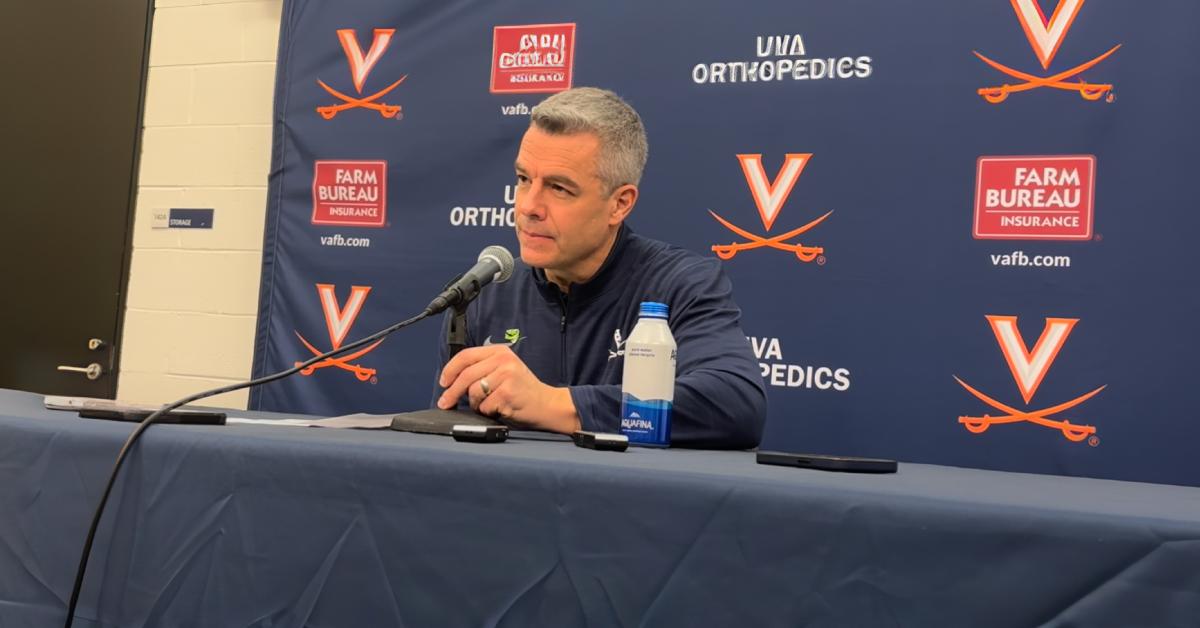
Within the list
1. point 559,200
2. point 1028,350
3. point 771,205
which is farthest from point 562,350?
point 1028,350

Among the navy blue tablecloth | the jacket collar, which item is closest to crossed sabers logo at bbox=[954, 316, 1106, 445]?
the jacket collar

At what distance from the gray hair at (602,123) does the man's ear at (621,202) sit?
1 centimetres

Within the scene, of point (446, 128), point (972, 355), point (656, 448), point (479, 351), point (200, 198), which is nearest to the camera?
point (656, 448)

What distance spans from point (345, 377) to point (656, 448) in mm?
1854

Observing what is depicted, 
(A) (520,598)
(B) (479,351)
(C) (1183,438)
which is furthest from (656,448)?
(C) (1183,438)

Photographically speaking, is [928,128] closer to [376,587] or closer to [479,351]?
[479,351]

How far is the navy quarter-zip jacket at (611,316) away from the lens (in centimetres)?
153

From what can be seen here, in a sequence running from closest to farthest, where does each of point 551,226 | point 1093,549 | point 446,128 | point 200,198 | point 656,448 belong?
point 1093,549
point 656,448
point 551,226
point 446,128
point 200,198

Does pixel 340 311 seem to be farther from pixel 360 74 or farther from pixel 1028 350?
pixel 1028 350

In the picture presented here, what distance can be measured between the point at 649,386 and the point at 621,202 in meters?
0.65

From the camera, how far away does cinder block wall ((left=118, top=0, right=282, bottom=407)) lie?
3141 mm

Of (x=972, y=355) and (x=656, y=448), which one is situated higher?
(x=972, y=355)

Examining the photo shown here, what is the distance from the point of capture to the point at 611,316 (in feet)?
5.59

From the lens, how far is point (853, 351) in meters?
2.32
